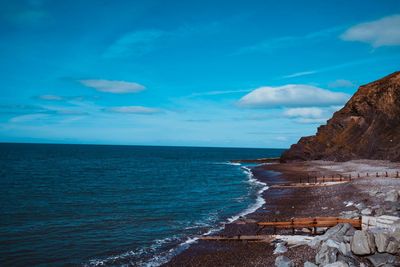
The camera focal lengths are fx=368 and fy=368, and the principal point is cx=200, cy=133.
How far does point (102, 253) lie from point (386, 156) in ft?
222

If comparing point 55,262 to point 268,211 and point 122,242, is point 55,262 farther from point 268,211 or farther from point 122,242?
point 268,211

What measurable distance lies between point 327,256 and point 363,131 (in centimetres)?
8206

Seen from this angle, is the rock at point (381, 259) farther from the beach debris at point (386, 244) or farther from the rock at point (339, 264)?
the rock at point (339, 264)

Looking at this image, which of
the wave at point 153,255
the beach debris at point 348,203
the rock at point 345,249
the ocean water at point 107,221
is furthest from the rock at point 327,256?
the beach debris at point 348,203

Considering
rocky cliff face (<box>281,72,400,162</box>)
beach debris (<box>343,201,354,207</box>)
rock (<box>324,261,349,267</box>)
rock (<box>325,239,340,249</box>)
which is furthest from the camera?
rocky cliff face (<box>281,72,400,162</box>)

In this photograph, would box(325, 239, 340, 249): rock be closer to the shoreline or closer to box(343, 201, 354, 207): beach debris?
the shoreline

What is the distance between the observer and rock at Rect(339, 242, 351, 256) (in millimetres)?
15535

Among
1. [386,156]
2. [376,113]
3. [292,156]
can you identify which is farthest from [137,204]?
[292,156]

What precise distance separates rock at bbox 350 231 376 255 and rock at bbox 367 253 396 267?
0.23 m

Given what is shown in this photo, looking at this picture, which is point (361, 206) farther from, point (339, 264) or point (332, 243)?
point (339, 264)

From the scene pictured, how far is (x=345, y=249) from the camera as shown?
15.8m

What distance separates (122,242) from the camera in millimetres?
23953

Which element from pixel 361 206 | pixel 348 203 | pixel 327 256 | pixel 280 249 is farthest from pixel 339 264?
pixel 348 203

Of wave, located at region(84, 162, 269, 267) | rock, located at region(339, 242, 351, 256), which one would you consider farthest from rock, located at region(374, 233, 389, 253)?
wave, located at region(84, 162, 269, 267)
